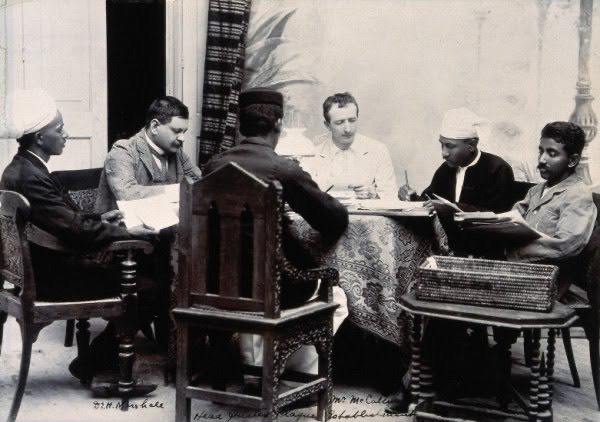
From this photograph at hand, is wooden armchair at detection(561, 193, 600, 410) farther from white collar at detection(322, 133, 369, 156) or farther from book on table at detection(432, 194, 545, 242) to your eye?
white collar at detection(322, 133, 369, 156)

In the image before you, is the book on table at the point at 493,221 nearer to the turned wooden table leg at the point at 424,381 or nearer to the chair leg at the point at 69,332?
the turned wooden table leg at the point at 424,381

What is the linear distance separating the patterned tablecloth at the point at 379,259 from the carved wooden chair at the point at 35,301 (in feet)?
2.87

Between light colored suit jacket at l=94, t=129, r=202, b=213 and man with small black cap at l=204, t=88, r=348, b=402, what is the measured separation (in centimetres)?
99

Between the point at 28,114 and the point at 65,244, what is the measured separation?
2.27 ft

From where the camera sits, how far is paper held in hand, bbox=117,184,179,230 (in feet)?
13.6

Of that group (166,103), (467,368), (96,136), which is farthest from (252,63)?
(467,368)

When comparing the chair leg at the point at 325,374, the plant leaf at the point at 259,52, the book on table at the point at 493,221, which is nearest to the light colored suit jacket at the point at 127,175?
the chair leg at the point at 325,374

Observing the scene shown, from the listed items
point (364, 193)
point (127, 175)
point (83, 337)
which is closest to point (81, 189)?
point (127, 175)

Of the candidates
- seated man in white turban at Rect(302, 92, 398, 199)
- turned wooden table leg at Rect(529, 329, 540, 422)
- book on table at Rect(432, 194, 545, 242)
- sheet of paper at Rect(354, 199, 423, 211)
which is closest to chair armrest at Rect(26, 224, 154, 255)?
sheet of paper at Rect(354, 199, 423, 211)

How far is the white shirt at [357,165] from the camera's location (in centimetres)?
595

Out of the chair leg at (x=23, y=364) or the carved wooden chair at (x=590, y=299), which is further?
the carved wooden chair at (x=590, y=299)

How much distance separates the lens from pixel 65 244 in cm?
400

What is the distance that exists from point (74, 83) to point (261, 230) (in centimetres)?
360

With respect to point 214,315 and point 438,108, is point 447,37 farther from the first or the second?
point 214,315
